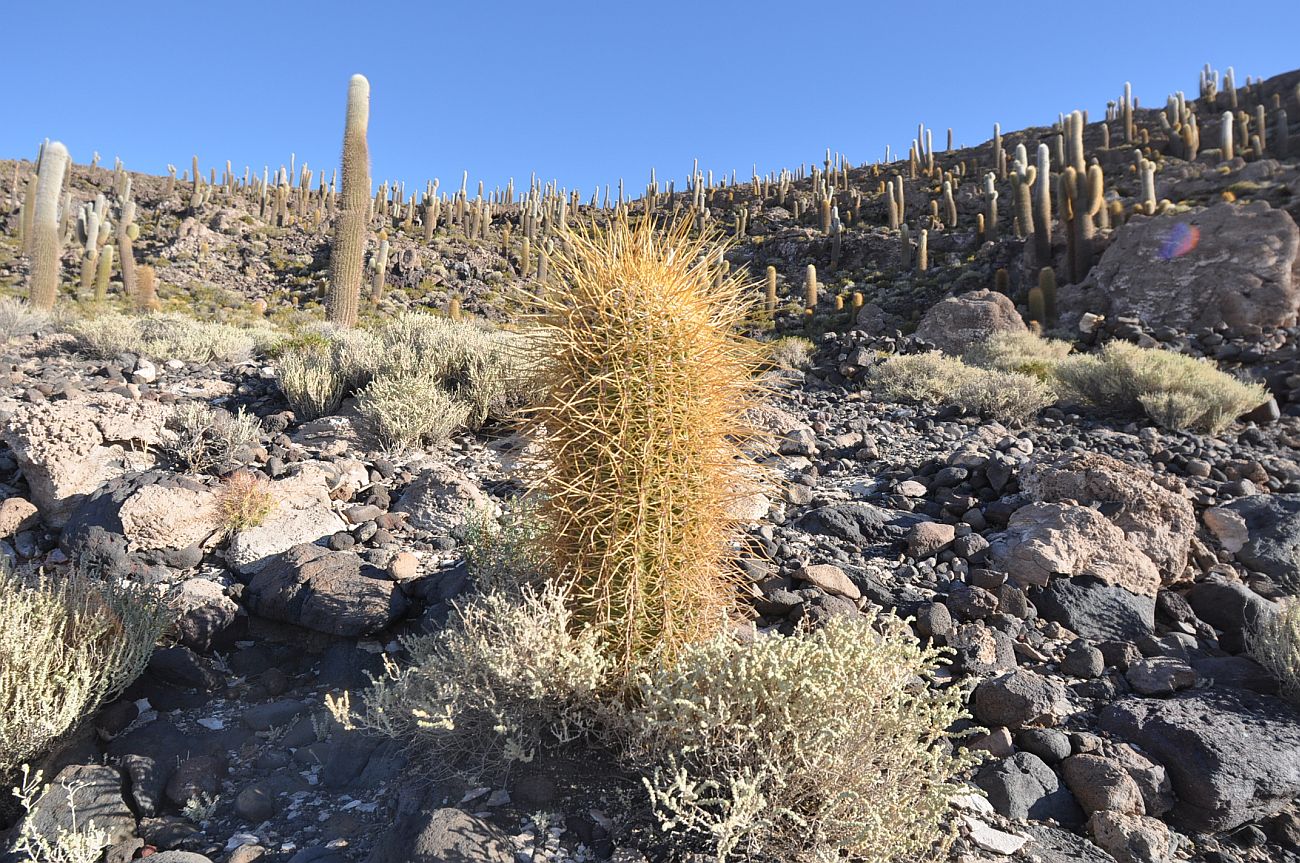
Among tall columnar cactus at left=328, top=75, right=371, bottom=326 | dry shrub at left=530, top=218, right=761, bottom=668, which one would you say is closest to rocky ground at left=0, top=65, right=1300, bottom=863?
dry shrub at left=530, top=218, right=761, bottom=668

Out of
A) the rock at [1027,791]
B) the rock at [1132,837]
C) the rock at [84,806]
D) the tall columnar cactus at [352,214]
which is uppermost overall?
the tall columnar cactus at [352,214]

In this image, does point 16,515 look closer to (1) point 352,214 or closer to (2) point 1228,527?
(2) point 1228,527

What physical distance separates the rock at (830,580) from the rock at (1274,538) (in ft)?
9.11

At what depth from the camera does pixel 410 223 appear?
36.1 m

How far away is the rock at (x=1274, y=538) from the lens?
459 cm

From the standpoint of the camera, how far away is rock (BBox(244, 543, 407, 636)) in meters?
3.79

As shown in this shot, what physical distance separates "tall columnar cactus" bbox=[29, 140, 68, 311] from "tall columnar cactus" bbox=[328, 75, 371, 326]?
6248 mm

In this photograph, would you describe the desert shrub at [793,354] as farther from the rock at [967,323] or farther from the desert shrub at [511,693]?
the desert shrub at [511,693]

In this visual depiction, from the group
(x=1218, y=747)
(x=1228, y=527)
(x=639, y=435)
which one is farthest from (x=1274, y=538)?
(x=639, y=435)

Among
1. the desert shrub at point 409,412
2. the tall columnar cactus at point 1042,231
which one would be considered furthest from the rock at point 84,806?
the tall columnar cactus at point 1042,231

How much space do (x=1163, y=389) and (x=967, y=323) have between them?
5.65 metres

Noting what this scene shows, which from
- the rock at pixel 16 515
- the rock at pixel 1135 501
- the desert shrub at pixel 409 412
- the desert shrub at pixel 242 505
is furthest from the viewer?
the desert shrub at pixel 409 412

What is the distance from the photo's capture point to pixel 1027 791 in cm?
270

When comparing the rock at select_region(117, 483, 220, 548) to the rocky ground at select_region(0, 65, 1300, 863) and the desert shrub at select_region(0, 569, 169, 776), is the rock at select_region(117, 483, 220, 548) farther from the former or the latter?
the desert shrub at select_region(0, 569, 169, 776)
